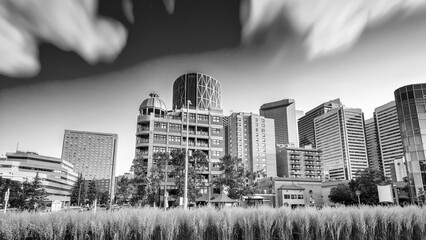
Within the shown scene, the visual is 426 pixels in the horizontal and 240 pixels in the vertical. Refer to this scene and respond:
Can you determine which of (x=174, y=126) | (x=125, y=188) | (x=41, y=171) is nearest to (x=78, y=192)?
(x=41, y=171)

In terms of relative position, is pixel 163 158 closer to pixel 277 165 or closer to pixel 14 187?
pixel 14 187

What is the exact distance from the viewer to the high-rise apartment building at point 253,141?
15212 centimetres

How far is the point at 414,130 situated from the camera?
45.7 metres

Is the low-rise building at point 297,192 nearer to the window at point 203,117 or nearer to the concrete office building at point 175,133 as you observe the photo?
the concrete office building at point 175,133

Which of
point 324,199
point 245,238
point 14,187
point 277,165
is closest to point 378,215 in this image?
point 245,238

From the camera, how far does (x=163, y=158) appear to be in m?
49.3

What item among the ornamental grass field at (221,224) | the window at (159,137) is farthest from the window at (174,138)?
the ornamental grass field at (221,224)

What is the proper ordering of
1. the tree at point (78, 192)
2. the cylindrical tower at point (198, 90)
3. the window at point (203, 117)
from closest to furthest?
the window at point (203, 117) < the tree at point (78, 192) < the cylindrical tower at point (198, 90)

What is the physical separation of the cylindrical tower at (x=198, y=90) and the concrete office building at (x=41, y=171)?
59.6 m

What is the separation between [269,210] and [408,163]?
4612cm

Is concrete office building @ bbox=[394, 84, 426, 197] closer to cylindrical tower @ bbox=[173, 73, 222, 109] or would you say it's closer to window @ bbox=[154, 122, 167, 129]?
window @ bbox=[154, 122, 167, 129]

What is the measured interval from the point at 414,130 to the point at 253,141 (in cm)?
10979

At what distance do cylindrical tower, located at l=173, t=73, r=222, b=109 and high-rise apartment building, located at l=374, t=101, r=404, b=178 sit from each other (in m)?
119

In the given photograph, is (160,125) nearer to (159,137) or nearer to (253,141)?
(159,137)
